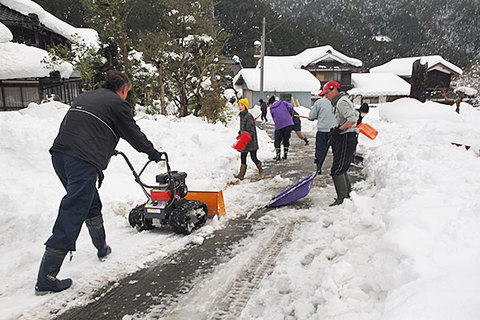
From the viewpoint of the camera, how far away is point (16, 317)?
2.73m

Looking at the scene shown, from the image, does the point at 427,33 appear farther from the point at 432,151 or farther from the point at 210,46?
the point at 432,151

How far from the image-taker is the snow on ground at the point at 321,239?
7.13 ft

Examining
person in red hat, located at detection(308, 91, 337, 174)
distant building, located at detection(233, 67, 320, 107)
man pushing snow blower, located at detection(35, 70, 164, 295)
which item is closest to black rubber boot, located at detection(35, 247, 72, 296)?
man pushing snow blower, located at detection(35, 70, 164, 295)

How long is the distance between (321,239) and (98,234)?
247 cm

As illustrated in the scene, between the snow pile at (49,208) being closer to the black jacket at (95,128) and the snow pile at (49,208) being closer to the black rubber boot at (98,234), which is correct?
the black rubber boot at (98,234)

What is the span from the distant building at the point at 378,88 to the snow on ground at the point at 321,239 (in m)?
33.1

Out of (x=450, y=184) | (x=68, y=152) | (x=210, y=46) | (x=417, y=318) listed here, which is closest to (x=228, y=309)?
(x=417, y=318)

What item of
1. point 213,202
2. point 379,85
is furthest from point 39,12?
point 379,85

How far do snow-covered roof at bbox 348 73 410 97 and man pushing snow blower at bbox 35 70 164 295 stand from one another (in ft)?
116

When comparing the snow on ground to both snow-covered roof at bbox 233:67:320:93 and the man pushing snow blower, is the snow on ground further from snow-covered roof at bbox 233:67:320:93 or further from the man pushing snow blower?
snow-covered roof at bbox 233:67:320:93

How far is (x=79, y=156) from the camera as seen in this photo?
311cm

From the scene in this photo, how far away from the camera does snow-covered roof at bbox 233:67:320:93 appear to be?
3177cm

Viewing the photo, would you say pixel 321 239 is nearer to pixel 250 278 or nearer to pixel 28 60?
pixel 250 278

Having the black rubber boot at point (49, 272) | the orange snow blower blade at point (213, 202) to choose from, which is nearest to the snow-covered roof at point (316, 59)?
the orange snow blower blade at point (213, 202)
